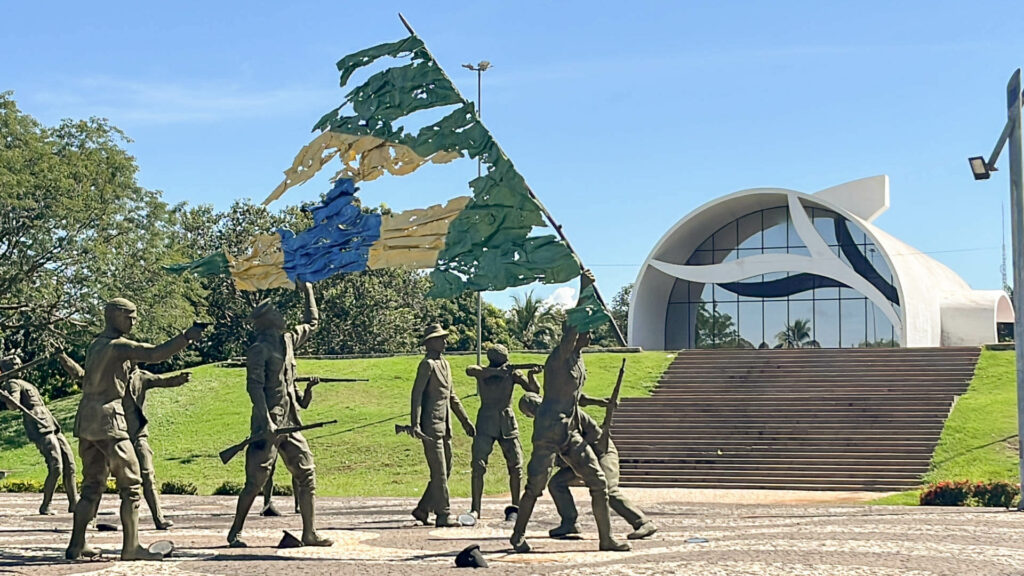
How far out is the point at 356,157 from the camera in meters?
12.7

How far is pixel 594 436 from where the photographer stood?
37.2 ft

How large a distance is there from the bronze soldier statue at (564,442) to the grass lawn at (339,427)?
9.48 meters

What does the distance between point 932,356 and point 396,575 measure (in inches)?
1021

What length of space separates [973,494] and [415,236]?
32.1ft

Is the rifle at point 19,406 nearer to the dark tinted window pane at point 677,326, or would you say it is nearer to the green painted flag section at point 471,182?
the green painted flag section at point 471,182

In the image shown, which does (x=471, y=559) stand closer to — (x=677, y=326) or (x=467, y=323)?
(x=677, y=326)

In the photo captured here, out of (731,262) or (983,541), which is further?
(731,262)

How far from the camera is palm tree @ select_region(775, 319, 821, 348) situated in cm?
4931

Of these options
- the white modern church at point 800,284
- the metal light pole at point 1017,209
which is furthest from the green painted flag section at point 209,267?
the white modern church at point 800,284

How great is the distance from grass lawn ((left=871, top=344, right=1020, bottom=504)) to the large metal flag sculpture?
994 cm

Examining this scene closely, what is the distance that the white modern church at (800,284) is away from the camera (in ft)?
146

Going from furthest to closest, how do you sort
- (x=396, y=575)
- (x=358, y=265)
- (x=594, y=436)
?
1. (x=358, y=265)
2. (x=594, y=436)
3. (x=396, y=575)

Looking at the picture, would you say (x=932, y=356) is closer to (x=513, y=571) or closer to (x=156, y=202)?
(x=156, y=202)

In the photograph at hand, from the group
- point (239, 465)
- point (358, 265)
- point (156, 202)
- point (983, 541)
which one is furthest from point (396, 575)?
point (156, 202)
